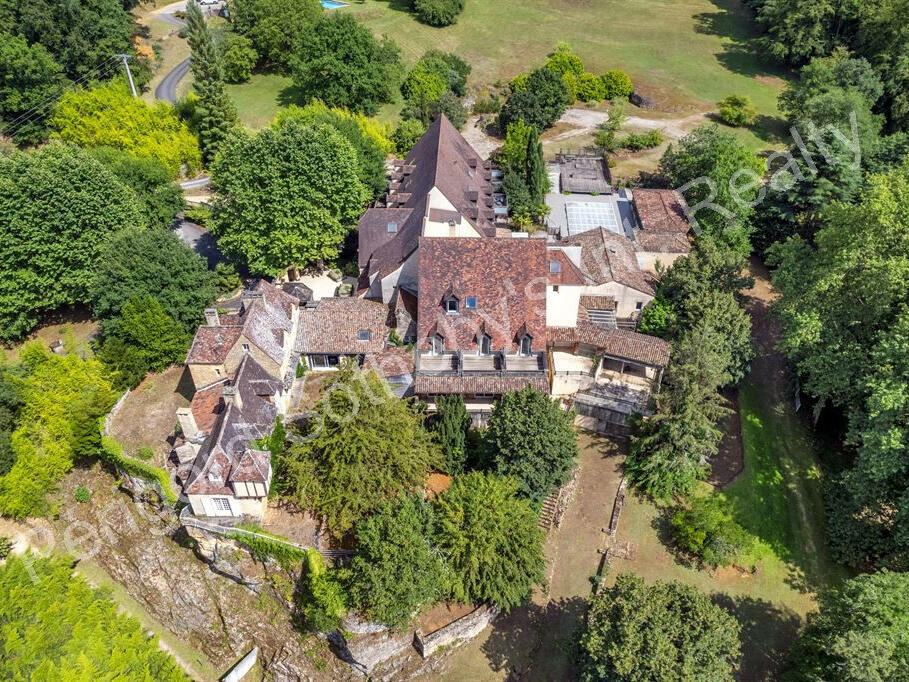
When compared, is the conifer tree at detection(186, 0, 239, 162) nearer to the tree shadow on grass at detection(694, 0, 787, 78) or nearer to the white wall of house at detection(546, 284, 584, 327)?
the white wall of house at detection(546, 284, 584, 327)

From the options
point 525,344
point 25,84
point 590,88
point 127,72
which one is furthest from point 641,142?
point 25,84

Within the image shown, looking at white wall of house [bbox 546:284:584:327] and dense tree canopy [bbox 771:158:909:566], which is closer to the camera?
dense tree canopy [bbox 771:158:909:566]

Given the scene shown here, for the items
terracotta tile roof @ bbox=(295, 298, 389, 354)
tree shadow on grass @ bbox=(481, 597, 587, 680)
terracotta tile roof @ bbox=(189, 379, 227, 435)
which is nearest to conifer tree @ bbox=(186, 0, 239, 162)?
terracotta tile roof @ bbox=(295, 298, 389, 354)

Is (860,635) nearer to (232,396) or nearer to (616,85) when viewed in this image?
(232,396)

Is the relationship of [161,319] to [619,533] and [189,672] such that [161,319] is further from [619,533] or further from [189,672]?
[619,533]

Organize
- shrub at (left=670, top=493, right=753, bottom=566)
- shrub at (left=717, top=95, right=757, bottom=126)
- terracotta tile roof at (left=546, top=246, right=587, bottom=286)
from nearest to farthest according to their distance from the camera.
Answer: shrub at (left=670, top=493, right=753, bottom=566), terracotta tile roof at (left=546, top=246, right=587, bottom=286), shrub at (left=717, top=95, right=757, bottom=126)

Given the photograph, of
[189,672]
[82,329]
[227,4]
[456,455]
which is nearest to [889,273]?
[456,455]
